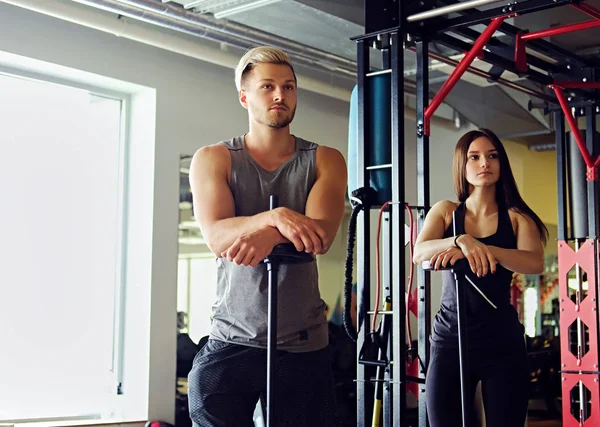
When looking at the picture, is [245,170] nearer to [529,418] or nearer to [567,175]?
[567,175]

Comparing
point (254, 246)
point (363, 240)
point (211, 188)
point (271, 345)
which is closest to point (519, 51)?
point (363, 240)

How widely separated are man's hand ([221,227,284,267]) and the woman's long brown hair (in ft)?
5.82

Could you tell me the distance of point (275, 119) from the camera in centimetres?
197

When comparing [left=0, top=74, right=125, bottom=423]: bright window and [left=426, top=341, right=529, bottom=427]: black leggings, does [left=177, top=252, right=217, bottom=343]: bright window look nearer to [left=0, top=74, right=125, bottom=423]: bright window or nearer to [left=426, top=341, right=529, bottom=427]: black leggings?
[left=0, top=74, right=125, bottom=423]: bright window

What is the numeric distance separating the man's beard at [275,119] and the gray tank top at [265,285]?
0.31 ft

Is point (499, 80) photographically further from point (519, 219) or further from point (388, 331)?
point (519, 219)

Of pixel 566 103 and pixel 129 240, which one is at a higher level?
pixel 566 103

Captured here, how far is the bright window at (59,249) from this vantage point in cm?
548

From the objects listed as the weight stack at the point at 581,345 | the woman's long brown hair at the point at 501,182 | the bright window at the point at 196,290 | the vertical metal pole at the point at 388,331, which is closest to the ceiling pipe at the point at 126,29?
the bright window at the point at 196,290

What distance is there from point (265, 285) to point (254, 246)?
196mm

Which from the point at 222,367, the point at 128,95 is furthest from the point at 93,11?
the point at 222,367

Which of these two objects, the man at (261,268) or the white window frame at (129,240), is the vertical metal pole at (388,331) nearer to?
the man at (261,268)

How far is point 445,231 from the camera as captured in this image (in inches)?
134

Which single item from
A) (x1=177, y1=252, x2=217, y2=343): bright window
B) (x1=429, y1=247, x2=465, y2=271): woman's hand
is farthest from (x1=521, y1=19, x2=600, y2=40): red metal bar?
(x1=177, y1=252, x2=217, y2=343): bright window
